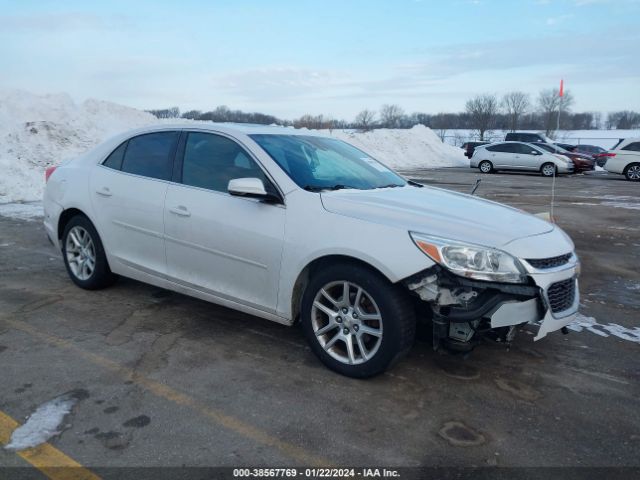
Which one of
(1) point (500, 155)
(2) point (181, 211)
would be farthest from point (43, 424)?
(1) point (500, 155)

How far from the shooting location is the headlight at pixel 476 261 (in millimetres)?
3068

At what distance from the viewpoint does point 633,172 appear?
20578 millimetres

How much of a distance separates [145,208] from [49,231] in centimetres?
172

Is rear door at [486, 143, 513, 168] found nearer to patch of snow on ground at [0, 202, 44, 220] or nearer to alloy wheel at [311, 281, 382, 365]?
patch of snow on ground at [0, 202, 44, 220]

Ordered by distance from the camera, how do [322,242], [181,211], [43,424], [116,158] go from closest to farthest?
[43,424], [322,242], [181,211], [116,158]

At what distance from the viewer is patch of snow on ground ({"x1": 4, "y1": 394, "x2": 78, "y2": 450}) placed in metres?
2.72

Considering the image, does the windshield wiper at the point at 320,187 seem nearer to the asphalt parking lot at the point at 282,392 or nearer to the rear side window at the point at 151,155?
the asphalt parking lot at the point at 282,392

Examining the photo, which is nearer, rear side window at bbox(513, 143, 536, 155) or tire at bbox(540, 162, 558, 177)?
tire at bbox(540, 162, 558, 177)

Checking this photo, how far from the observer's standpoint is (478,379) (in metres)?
3.53

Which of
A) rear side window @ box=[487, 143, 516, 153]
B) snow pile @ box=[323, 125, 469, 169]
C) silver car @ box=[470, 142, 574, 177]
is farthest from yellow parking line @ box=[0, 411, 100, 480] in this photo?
snow pile @ box=[323, 125, 469, 169]

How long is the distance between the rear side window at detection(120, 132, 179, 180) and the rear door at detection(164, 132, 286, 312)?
0.50 feet

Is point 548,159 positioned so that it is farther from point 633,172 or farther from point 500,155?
point 633,172

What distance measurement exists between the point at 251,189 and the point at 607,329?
3.16 metres

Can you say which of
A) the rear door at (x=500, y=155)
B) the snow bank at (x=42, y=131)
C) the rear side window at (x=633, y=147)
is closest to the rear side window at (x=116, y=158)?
the snow bank at (x=42, y=131)
